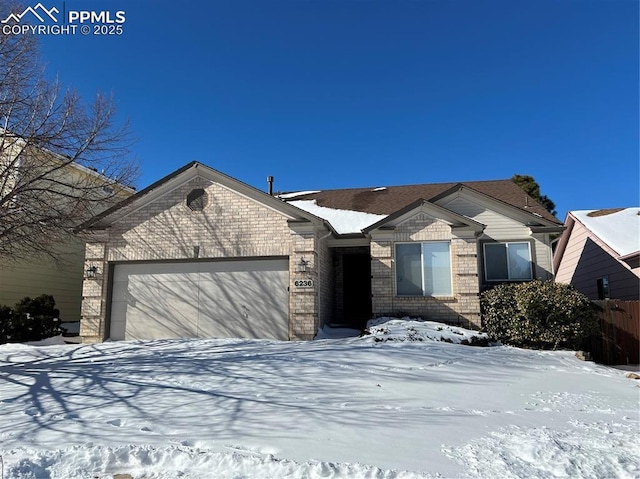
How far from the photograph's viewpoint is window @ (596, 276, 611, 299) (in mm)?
16436

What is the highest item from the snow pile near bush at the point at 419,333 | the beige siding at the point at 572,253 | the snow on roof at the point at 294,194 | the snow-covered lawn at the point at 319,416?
the snow on roof at the point at 294,194

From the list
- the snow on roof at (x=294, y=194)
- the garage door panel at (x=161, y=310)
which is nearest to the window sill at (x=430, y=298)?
the garage door panel at (x=161, y=310)

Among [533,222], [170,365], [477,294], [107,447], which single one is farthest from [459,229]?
[107,447]

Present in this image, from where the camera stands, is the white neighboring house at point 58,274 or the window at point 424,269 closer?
the window at point 424,269

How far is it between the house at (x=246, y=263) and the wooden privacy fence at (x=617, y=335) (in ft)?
6.97

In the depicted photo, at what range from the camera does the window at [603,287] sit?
16.4 metres

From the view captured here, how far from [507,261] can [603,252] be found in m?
4.76

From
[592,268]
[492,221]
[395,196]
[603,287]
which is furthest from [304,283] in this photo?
[592,268]

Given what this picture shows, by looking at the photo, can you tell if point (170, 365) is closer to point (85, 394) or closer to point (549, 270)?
point (85, 394)

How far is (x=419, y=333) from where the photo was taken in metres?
11.5

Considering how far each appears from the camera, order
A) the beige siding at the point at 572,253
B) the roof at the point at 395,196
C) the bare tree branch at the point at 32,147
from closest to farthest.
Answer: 1. the bare tree branch at the point at 32,147
2. the roof at the point at 395,196
3. the beige siding at the point at 572,253

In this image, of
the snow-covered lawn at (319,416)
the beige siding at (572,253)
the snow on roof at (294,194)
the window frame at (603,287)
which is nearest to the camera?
the snow-covered lawn at (319,416)

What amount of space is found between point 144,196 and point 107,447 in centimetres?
1027

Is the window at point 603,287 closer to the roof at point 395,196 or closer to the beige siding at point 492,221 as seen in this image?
the roof at point 395,196
